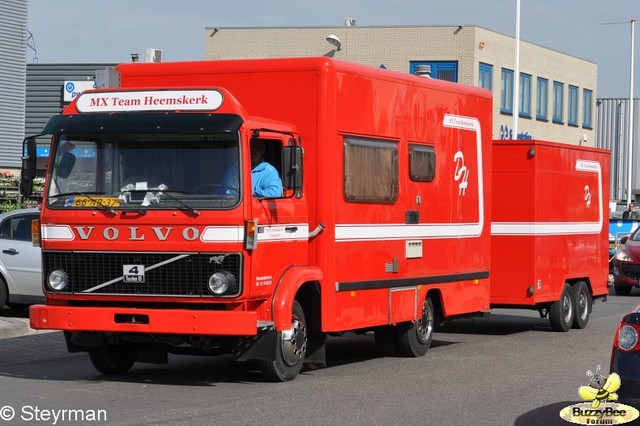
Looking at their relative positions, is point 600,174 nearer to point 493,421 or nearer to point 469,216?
point 469,216

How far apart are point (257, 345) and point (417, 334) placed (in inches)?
140

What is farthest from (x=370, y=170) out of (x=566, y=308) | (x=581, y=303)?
(x=581, y=303)

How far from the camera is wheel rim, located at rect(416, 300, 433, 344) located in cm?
1466

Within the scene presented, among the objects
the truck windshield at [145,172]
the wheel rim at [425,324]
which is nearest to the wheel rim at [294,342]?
the truck windshield at [145,172]

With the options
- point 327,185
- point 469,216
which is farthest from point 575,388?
point 469,216

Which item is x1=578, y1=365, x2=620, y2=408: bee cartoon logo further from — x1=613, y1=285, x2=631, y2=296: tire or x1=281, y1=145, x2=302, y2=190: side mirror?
x1=613, y1=285, x2=631, y2=296: tire

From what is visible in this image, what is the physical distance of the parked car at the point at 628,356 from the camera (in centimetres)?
809

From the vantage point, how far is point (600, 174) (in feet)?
66.3

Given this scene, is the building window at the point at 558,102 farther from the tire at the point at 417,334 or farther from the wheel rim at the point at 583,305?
the tire at the point at 417,334

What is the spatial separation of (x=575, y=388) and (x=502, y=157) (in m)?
6.58

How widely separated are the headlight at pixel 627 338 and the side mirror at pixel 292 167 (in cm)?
417

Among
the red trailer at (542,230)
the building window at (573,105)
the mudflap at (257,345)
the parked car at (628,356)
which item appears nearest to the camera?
the parked car at (628,356)

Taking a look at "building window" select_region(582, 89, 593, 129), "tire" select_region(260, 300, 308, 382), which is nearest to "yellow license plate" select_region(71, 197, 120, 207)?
"tire" select_region(260, 300, 308, 382)

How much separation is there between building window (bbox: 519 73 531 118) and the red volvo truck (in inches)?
1551
